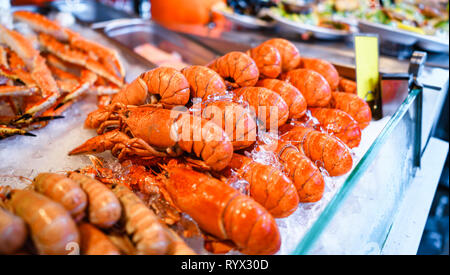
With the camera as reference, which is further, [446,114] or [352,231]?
[446,114]

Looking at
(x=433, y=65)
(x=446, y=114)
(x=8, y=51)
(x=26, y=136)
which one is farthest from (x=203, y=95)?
(x=446, y=114)

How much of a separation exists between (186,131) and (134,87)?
56 centimetres

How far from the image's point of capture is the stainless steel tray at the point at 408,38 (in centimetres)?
282

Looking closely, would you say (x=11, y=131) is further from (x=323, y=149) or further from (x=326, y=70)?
(x=326, y=70)

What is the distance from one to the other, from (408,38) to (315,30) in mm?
923

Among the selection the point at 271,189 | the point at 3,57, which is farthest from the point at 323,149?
the point at 3,57

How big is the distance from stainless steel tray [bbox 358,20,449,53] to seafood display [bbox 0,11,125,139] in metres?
2.48

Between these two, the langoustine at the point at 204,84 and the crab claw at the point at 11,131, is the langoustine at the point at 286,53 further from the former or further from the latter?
the crab claw at the point at 11,131

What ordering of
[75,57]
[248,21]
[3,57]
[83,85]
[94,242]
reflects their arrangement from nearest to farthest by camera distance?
1. [94,242]
2. [83,85]
3. [3,57]
4. [75,57]
5. [248,21]

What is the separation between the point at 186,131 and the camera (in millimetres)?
1425

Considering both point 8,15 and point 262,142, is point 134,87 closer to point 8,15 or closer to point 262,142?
point 262,142

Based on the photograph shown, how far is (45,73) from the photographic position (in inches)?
90.1

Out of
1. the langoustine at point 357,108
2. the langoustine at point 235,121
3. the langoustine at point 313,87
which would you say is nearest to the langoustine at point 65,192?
the langoustine at point 235,121

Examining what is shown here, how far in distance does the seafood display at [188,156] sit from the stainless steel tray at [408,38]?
1060 millimetres
